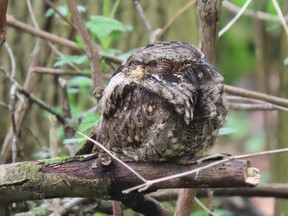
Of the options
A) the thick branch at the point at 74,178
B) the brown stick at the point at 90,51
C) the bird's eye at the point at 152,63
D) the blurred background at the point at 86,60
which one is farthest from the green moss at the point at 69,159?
the blurred background at the point at 86,60

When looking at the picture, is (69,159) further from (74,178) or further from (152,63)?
(152,63)

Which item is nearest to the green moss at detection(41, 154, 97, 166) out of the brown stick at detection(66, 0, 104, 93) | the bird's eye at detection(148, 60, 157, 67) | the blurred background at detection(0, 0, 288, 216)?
the bird's eye at detection(148, 60, 157, 67)

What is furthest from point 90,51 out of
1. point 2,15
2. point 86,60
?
point 86,60

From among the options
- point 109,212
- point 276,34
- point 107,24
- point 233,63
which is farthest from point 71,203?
point 276,34

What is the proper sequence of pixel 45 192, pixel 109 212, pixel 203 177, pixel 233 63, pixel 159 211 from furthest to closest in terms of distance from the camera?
pixel 233 63 → pixel 109 212 → pixel 159 211 → pixel 45 192 → pixel 203 177

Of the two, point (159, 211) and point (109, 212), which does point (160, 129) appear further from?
point (109, 212)

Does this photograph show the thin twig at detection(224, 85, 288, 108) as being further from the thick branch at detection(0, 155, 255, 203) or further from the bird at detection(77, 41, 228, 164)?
the thick branch at detection(0, 155, 255, 203)

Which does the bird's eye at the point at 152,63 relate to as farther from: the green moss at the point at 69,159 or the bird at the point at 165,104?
the green moss at the point at 69,159
